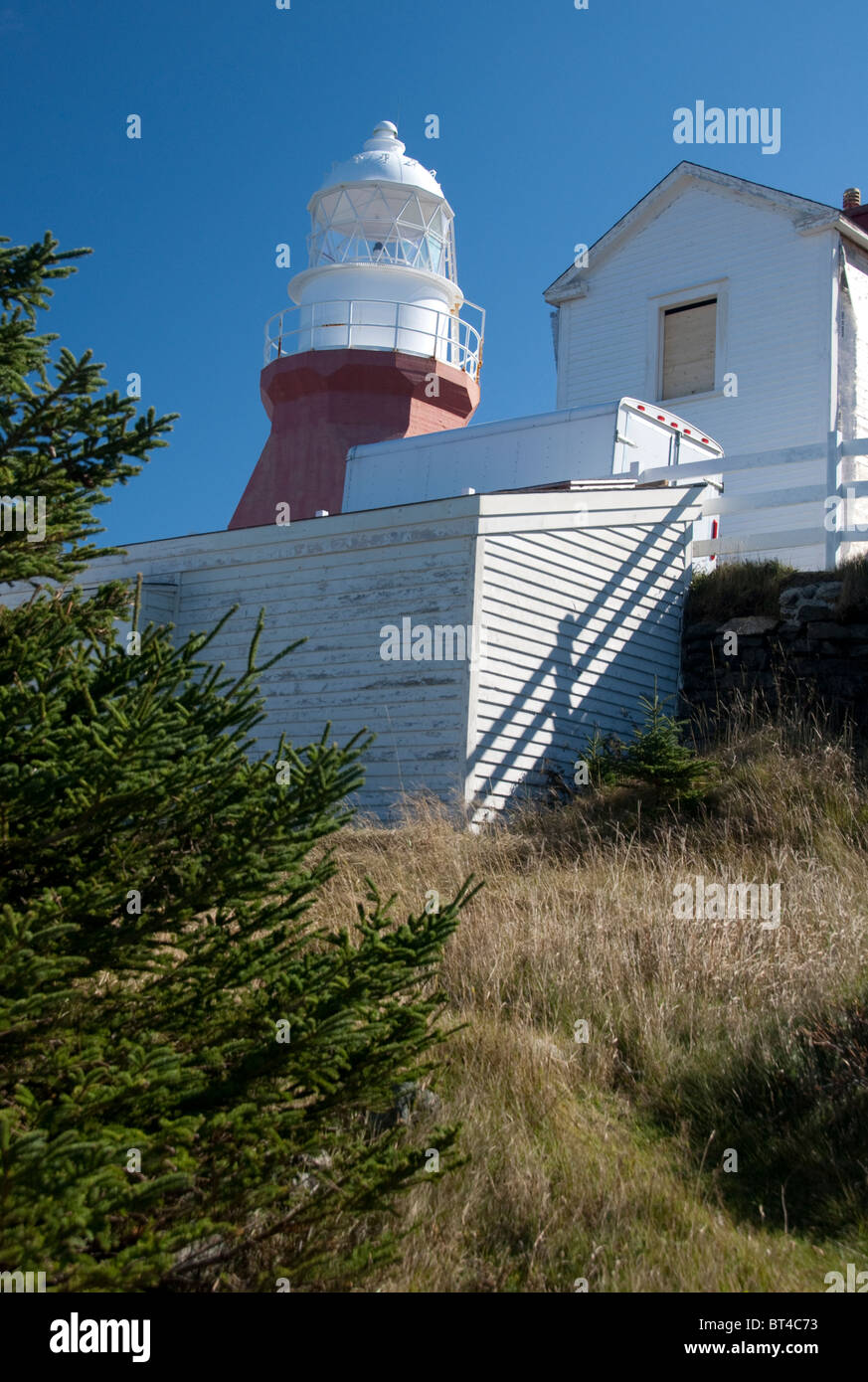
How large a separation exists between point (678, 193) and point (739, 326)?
8.95ft

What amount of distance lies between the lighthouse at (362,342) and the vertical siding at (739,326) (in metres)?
2.44

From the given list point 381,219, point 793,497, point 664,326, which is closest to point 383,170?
point 381,219

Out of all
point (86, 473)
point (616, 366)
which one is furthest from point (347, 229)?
point (86, 473)

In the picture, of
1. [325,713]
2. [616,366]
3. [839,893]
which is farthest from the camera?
[616,366]

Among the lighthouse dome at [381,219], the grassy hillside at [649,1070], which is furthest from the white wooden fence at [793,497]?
the lighthouse dome at [381,219]

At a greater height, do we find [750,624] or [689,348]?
[689,348]

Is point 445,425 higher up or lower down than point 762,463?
higher up

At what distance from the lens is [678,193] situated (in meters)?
19.0

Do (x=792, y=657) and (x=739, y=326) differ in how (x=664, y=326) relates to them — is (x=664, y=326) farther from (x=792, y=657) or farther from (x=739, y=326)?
(x=792, y=657)

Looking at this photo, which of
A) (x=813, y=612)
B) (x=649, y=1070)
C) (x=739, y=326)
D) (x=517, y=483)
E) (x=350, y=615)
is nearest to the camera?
(x=649, y=1070)

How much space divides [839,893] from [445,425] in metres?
15.6

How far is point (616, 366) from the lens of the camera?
19.1 m
